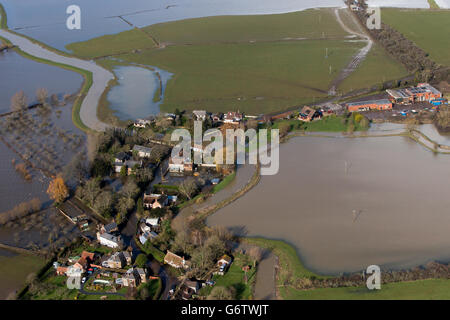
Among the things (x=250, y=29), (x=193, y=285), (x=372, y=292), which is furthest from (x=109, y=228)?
(x=250, y=29)

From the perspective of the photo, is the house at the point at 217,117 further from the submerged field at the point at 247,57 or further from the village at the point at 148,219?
the submerged field at the point at 247,57

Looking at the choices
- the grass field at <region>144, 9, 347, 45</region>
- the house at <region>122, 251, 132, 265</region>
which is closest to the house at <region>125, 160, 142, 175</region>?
the house at <region>122, 251, 132, 265</region>

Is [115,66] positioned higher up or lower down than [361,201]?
higher up

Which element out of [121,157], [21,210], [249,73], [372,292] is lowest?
[372,292]

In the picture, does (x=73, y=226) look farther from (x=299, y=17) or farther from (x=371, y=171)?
(x=299, y=17)

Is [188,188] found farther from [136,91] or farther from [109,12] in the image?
[109,12]

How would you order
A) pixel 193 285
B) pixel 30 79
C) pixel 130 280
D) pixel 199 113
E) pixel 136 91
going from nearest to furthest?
Result: pixel 193 285, pixel 130 280, pixel 199 113, pixel 136 91, pixel 30 79

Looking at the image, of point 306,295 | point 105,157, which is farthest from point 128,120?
point 306,295
